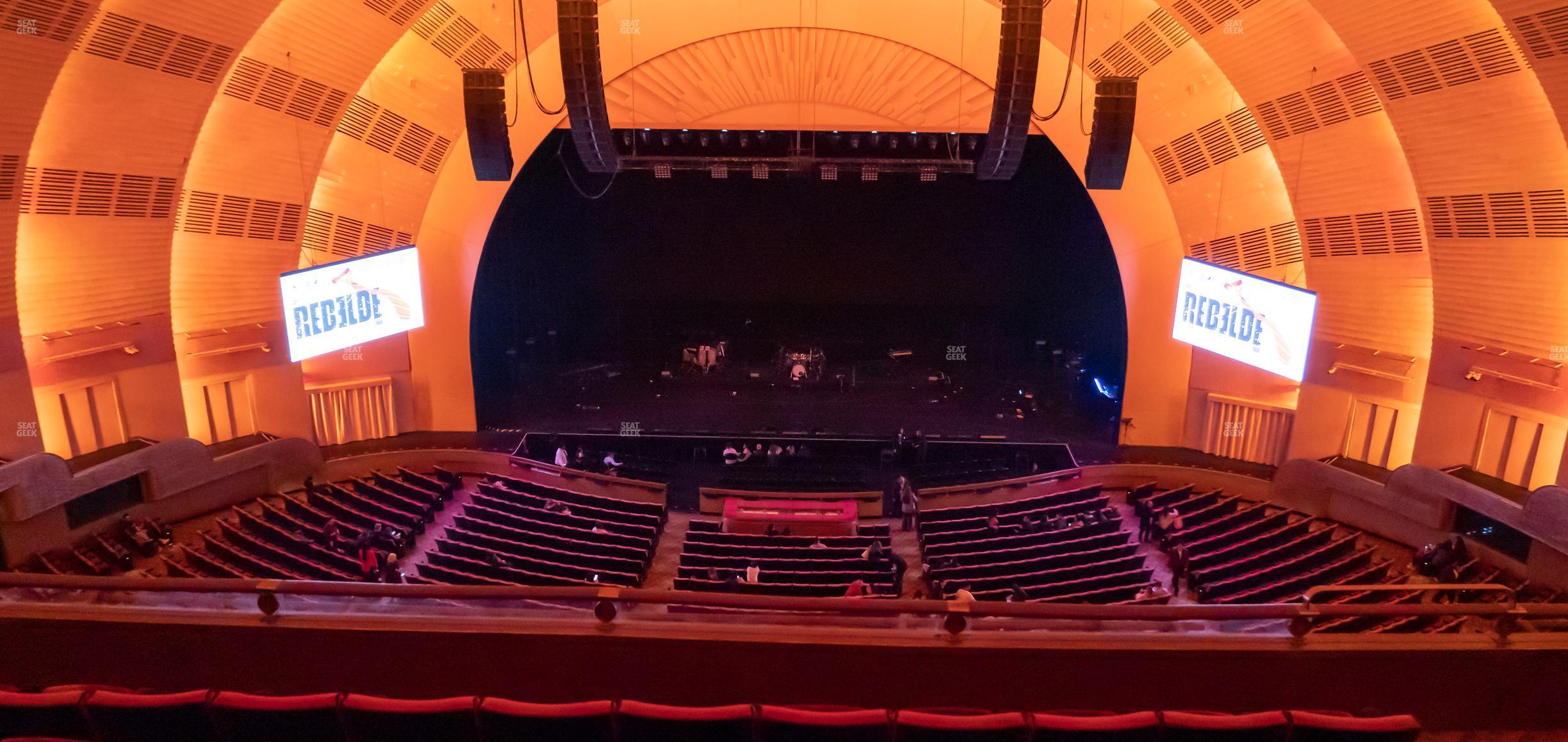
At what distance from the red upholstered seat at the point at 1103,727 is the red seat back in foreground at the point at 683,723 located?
5.06ft

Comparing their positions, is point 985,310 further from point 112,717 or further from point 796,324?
point 112,717

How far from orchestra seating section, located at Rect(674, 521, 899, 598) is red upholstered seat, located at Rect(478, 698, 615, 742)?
6.33 meters

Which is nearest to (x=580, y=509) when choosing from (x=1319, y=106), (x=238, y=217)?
(x=238, y=217)

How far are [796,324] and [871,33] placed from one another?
24.7 ft

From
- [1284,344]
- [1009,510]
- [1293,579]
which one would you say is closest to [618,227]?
[1009,510]

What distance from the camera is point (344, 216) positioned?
1805 cm

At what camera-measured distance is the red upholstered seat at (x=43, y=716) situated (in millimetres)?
4816

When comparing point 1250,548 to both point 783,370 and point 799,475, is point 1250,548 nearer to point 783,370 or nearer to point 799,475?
point 799,475

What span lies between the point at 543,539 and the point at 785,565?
3.74 m

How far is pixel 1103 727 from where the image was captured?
478cm

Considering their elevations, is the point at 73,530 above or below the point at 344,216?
below

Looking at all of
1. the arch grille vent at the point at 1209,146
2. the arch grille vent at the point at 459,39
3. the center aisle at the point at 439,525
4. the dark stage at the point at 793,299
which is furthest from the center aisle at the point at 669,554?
the arch grille vent at the point at 1209,146

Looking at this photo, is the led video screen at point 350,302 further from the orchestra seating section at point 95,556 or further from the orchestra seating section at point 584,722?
the orchestra seating section at point 584,722

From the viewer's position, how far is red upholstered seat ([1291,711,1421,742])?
476 cm
